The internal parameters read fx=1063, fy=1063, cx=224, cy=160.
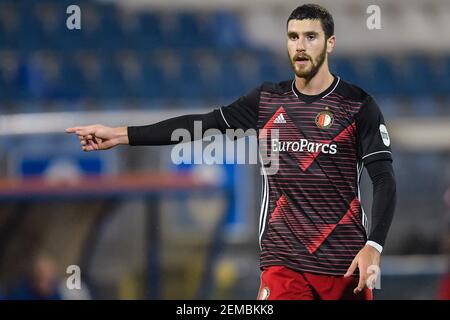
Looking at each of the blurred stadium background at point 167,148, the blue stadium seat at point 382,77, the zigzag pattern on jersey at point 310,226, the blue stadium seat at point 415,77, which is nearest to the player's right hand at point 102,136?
the zigzag pattern on jersey at point 310,226

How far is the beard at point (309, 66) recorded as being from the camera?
15.1ft

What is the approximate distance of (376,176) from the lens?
451 cm

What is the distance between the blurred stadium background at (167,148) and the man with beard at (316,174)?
451 cm

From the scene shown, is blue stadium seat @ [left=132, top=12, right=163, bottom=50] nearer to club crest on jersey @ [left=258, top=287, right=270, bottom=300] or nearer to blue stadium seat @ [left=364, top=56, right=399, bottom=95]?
blue stadium seat @ [left=364, top=56, right=399, bottom=95]

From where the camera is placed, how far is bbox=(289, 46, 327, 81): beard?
4.61 meters

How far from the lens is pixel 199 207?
10.5 m

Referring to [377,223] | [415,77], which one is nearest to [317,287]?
[377,223]

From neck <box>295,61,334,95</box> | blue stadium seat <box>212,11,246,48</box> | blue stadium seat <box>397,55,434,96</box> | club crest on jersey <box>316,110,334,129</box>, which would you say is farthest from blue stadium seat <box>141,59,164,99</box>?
club crest on jersey <box>316,110,334,129</box>

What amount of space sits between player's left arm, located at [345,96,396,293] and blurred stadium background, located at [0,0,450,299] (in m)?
4.77

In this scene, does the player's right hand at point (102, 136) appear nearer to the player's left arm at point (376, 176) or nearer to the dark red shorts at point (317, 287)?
the dark red shorts at point (317, 287)

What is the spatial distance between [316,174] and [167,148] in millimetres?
6750
